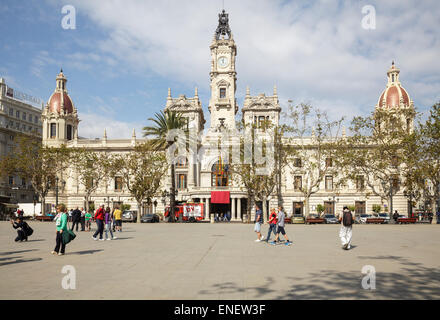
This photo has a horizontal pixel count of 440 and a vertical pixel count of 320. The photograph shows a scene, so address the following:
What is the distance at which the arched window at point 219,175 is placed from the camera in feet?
206

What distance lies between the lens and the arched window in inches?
2467

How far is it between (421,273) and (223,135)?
52.8 meters

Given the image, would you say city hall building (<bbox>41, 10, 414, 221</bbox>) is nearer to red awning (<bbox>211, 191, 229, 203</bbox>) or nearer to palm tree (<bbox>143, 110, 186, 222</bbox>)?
red awning (<bbox>211, 191, 229, 203</bbox>)

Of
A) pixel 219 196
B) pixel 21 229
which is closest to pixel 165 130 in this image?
pixel 219 196

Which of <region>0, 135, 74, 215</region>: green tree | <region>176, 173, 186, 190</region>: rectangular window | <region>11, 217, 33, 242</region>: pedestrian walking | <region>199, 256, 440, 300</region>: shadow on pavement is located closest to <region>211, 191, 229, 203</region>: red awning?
<region>176, 173, 186, 190</region>: rectangular window

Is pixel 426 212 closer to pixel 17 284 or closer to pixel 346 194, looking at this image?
pixel 346 194

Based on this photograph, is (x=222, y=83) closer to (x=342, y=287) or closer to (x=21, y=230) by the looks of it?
(x=21, y=230)

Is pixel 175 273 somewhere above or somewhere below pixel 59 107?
below

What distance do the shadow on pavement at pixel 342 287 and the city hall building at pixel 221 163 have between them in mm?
49169

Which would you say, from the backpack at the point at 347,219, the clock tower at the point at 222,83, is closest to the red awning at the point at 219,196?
the clock tower at the point at 222,83

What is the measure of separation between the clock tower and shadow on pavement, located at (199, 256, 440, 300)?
56.9 metres

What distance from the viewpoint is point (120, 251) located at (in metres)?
15.6
